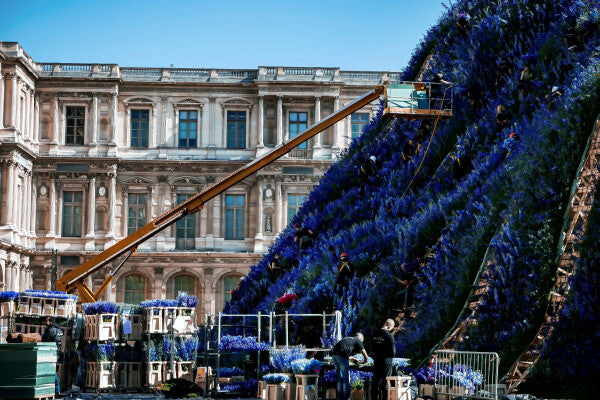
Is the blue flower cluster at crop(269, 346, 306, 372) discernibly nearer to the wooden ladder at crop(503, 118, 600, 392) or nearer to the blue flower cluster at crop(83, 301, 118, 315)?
the wooden ladder at crop(503, 118, 600, 392)

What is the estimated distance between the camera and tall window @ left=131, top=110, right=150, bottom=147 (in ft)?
145

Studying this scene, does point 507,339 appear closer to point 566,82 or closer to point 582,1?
point 566,82

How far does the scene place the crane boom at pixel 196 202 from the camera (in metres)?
22.4

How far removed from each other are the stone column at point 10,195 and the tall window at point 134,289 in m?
5.77

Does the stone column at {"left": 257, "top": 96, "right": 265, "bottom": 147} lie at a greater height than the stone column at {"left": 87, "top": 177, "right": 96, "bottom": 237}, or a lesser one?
greater

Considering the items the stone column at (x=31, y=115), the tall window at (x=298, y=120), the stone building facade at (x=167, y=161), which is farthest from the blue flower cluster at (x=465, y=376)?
the stone column at (x=31, y=115)

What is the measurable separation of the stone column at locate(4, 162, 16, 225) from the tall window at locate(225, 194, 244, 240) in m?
9.28

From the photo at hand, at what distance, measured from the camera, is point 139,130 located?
44.4 meters

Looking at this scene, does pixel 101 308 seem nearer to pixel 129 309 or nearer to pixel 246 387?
pixel 129 309

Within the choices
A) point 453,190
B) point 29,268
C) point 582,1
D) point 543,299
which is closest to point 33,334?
point 453,190

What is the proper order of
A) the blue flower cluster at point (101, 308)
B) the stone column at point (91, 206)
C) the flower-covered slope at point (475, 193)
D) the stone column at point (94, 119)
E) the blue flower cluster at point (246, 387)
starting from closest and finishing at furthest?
the flower-covered slope at point (475, 193), the blue flower cluster at point (246, 387), the blue flower cluster at point (101, 308), the stone column at point (91, 206), the stone column at point (94, 119)

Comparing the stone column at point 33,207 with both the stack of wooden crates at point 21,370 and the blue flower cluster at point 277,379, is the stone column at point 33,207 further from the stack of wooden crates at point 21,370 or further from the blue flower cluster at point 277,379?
the stack of wooden crates at point 21,370

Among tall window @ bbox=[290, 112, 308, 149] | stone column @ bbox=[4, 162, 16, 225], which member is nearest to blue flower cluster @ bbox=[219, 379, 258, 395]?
stone column @ bbox=[4, 162, 16, 225]

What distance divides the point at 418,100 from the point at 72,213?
26.6 meters
